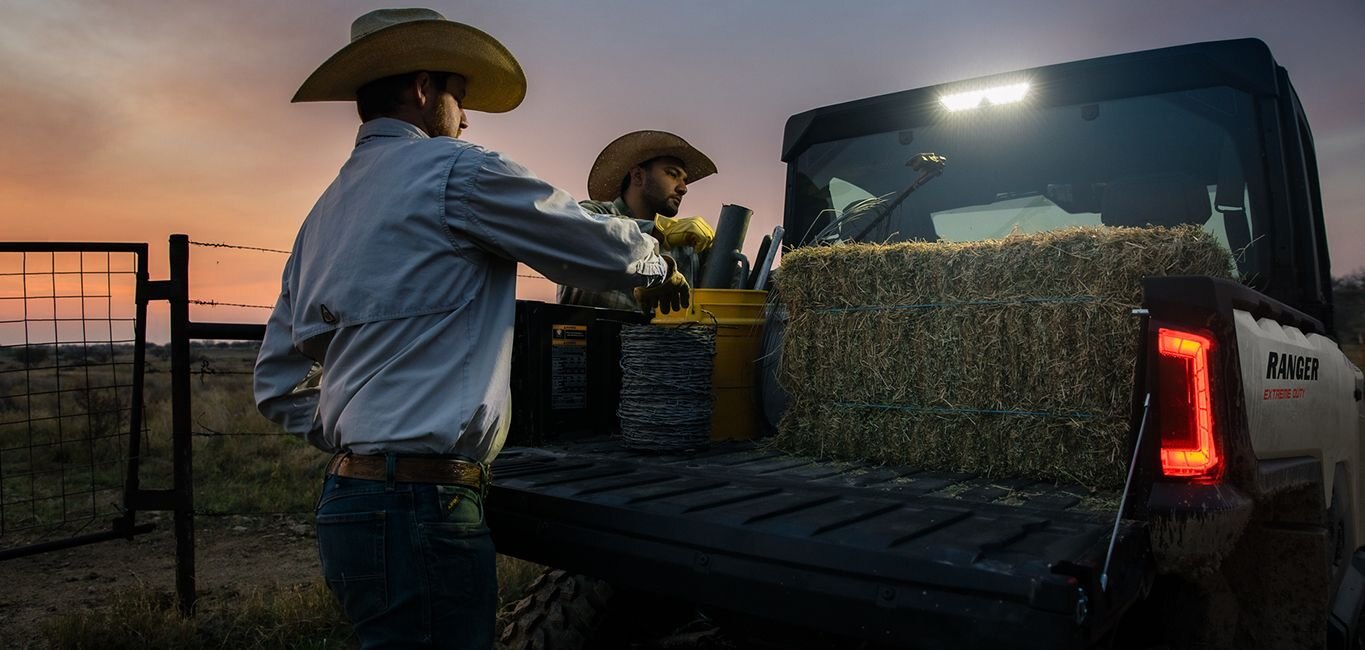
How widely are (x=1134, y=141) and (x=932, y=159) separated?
79 centimetres

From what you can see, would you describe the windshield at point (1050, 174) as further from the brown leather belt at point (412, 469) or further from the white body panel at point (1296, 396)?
the brown leather belt at point (412, 469)

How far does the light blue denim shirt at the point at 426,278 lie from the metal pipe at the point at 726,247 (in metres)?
1.86

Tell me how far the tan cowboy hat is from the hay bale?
1.43 metres

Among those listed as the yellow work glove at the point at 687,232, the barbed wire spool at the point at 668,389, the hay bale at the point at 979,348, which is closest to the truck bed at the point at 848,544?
the hay bale at the point at 979,348

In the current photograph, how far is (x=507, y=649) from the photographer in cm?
323

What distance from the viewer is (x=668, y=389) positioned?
351 cm

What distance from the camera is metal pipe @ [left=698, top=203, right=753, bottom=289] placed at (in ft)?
14.0

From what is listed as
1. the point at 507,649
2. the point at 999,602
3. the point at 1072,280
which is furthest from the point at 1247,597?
the point at 507,649

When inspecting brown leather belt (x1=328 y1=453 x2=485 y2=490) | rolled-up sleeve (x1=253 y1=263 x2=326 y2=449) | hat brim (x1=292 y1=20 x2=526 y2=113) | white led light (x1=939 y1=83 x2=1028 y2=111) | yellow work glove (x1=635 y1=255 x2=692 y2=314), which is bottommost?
brown leather belt (x1=328 y1=453 x2=485 y2=490)

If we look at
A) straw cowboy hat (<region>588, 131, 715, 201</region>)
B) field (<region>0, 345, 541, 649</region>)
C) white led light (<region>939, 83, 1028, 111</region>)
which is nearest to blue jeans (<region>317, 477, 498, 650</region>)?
field (<region>0, 345, 541, 649</region>)

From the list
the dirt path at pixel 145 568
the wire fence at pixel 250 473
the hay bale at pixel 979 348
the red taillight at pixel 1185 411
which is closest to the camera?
the red taillight at pixel 1185 411

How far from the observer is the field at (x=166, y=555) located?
4684mm

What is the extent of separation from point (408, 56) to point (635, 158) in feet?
9.00

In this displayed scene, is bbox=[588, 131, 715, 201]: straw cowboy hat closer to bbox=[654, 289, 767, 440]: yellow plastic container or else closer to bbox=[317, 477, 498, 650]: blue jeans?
bbox=[654, 289, 767, 440]: yellow plastic container
